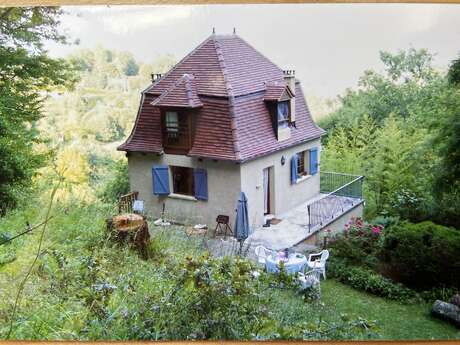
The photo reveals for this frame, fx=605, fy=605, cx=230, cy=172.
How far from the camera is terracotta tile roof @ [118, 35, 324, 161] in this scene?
2945mm

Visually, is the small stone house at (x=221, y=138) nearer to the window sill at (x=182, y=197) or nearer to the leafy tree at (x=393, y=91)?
the window sill at (x=182, y=197)

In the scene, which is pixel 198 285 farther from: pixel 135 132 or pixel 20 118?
pixel 20 118

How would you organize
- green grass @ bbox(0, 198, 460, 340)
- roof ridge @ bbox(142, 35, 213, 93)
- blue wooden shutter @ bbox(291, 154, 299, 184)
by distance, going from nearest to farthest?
green grass @ bbox(0, 198, 460, 340) < roof ridge @ bbox(142, 35, 213, 93) < blue wooden shutter @ bbox(291, 154, 299, 184)

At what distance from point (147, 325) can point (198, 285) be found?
0.31 m

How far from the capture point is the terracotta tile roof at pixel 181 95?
2.97 m

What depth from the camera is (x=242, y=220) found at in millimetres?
3033

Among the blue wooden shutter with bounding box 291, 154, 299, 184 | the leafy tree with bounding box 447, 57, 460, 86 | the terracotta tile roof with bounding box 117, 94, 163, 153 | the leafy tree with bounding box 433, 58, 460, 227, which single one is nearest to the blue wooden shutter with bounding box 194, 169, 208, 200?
the terracotta tile roof with bounding box 117, 94, 163, 153

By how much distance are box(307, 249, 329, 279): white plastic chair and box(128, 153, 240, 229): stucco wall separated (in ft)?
1.45

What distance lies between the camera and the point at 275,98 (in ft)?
9.91

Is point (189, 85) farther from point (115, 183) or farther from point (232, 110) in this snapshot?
point (115, 183)

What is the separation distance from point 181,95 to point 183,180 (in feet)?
1.39

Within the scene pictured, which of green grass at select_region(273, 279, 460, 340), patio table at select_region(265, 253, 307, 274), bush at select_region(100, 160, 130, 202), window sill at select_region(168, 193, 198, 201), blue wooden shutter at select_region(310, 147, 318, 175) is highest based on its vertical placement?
blue wooden shutter at select_region(310, 147, 318, 175)

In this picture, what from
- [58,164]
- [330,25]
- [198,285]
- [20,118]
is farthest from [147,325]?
[330,25]

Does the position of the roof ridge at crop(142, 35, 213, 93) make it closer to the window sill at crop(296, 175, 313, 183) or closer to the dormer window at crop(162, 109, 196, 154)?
the dormer window at crop(162, 109, 196, 154)
